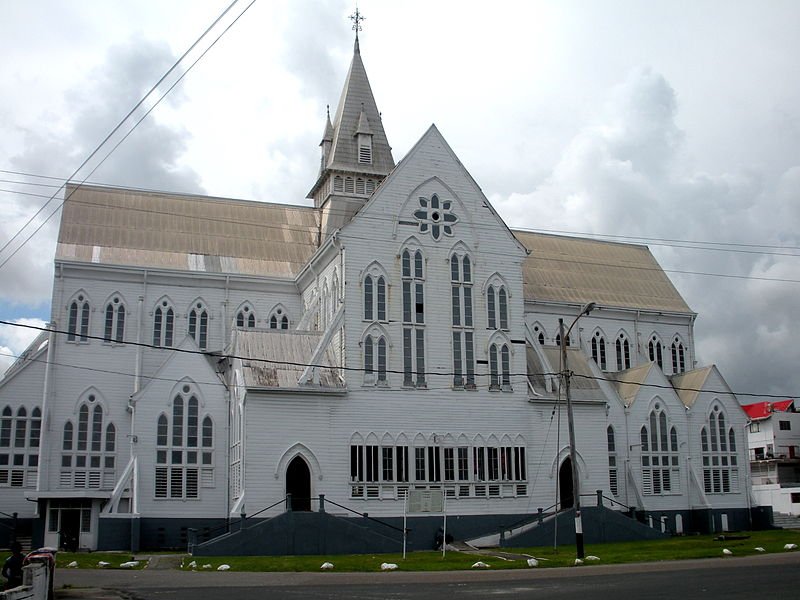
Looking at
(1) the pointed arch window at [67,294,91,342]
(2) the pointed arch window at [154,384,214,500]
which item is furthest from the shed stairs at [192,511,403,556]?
(1) the pointed arch window at [67,294,91,342]

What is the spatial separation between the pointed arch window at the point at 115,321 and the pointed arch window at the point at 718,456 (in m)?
34.5

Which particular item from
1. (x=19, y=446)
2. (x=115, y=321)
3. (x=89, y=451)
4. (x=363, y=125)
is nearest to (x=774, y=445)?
(x=363, y=125)

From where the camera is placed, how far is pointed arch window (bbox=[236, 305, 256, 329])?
5322 centimetres

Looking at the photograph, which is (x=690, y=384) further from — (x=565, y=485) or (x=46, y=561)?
(x=46, y=561)

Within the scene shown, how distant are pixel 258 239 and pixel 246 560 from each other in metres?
25.1

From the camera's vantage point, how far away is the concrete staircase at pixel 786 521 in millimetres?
58522

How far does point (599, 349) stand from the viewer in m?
60.8

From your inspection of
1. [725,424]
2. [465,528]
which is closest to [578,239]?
[725,424]

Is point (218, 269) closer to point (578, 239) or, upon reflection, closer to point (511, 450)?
point (511, 450)

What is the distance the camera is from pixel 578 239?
222ft

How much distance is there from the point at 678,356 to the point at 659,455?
10.9 metres

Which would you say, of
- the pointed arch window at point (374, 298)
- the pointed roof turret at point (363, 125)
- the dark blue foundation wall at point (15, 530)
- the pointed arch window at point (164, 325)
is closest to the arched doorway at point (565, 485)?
the pointed arch window at point (374, 298)

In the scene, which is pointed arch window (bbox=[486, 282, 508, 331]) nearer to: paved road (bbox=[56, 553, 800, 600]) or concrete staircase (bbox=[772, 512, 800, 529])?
paved road (bbox=[56, 553, 800, 600])

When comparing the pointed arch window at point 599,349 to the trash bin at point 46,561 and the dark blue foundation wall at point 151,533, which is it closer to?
the dark blue foundation wall at point 151,533
